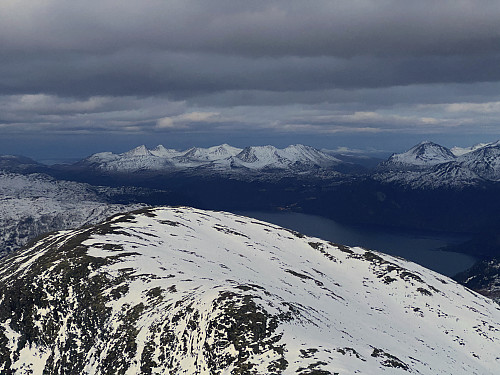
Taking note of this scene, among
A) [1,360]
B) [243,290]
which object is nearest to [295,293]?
[243,290]

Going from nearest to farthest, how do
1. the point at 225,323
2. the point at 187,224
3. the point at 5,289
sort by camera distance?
the point at 225,323
the point at 5,289
the point at 187,224

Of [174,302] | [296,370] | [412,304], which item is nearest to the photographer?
[296,370]

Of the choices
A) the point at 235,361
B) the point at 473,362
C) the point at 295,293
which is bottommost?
the point at 473,362

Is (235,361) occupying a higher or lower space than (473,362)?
higher

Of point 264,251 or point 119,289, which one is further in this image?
point 264,251

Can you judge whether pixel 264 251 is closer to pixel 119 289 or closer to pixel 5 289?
pixel 119 289

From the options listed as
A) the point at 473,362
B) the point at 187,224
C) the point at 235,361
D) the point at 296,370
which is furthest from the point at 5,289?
the point at 473,362

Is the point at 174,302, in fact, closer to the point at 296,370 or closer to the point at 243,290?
the point at 243,290
